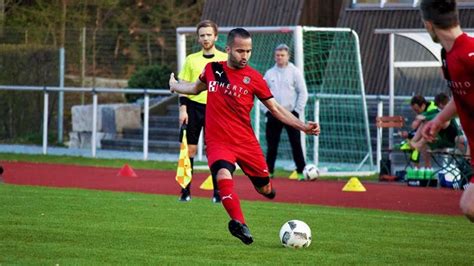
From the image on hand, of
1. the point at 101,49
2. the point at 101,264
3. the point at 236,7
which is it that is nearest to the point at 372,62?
the point at 236,7

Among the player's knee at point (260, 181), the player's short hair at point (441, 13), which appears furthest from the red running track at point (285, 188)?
the player's short hair at point (441, 13)

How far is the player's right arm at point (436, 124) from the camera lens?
8.14 meters

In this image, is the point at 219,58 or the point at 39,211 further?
the point at 219,58

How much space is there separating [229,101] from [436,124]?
11.4 ft

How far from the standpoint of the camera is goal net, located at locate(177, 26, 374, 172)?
2417cm

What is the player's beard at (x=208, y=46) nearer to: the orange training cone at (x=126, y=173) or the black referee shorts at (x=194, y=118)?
the black referee shorts at (x=194, y=118)

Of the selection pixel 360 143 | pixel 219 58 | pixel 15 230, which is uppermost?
pixel 219 58

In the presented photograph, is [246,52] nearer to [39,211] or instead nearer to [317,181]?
[39,211]

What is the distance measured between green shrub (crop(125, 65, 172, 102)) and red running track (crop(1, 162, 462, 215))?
32.0ft

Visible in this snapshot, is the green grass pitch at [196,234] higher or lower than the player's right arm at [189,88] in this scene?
lower

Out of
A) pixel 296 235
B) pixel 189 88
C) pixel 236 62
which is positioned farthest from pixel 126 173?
pixel 296 235

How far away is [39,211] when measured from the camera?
535 inches

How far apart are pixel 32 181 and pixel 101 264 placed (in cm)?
1073

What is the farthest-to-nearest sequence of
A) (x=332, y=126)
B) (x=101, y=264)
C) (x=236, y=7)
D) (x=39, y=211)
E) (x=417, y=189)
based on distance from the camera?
(x=236, y=7)
(x=332, y=126)
(x=417, y=189)
(x=39, y=211)
(x=101, y=264)
